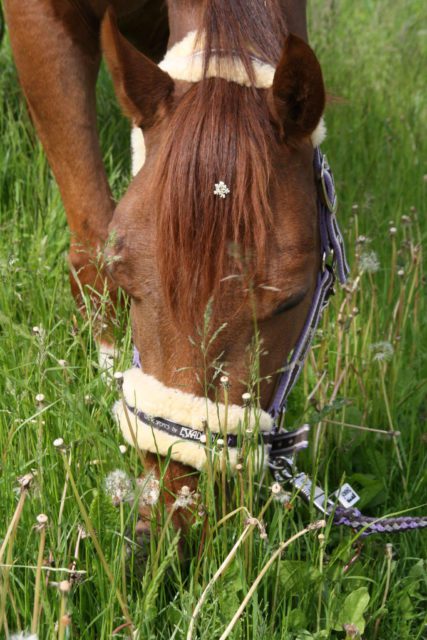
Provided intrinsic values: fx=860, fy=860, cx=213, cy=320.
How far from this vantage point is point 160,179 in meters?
1.80

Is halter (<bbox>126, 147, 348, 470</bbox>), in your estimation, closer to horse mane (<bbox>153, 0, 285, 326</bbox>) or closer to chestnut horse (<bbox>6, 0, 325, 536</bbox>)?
chestnut horse (<bbox>6, 0, 325, 536</bbox>)

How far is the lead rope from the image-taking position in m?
1.88

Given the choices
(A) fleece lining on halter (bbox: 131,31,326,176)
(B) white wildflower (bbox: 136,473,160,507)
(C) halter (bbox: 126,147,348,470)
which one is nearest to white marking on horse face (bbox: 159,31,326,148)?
(A) fleece lining on halter (bbox: 131,31,326,176)

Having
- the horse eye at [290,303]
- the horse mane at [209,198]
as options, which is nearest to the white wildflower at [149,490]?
the horse mane at [209,198]

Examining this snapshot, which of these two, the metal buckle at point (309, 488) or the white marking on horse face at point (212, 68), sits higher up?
the white marking on horse face at point (212, 68)

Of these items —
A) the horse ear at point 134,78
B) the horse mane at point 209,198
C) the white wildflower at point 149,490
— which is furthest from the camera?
the horse ear at point 134,78

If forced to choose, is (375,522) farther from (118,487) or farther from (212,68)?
(212,68)

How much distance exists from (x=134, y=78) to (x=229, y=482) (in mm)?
902

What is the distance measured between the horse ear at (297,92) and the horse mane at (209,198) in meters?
0.06

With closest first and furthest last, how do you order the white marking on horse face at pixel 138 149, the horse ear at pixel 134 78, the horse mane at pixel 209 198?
1. the horse mane at pixel 209 198
2. the horse ear at pixel 134 78
3. the white marking on horse face at pixel 138 149

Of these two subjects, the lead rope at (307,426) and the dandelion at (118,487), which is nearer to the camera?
the dandelion at (118,487)

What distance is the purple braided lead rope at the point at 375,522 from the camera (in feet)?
6.11

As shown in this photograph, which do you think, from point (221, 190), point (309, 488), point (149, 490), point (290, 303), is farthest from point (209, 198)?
point (309, 488)

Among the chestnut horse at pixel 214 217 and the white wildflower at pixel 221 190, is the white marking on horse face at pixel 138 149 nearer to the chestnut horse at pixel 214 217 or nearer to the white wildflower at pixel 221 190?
the chestnut horse at pixel 214 217
